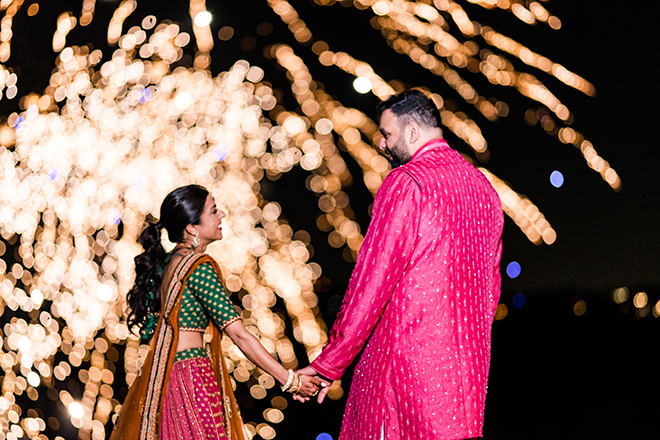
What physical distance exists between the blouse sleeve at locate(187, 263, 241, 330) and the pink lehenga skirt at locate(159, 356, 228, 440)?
21cm

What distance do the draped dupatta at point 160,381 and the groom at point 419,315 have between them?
30.1 inches

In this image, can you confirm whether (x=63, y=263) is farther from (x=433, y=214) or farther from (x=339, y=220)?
(x=433, y=214)

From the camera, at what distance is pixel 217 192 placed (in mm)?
4469

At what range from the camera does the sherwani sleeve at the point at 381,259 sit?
1.54 metres

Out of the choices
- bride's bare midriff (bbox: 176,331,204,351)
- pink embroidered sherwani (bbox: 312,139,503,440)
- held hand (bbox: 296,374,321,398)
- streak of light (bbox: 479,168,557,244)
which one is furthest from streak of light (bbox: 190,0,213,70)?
pink embroidered sherwani (bbox: 312,139,503,440)

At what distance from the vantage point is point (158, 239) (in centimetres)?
244

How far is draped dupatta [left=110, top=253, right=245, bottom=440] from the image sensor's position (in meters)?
2.13

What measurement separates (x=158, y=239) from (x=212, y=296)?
428mm

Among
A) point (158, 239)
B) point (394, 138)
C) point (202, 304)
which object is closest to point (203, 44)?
point (158, 239)

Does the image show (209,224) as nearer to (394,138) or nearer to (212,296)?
(212,296)

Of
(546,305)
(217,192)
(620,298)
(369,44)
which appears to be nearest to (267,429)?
(217,192)

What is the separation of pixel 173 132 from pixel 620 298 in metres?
3.34

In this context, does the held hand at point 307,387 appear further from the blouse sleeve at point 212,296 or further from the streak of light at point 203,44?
the streak of light at point 203,44

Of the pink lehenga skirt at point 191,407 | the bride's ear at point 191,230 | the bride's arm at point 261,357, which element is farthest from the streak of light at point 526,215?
the pink lehenga skirt at point 191,407
